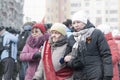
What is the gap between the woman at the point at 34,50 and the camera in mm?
9273

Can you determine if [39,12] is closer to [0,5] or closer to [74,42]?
[0,5]

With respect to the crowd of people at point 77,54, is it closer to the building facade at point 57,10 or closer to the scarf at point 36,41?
the scarf at point 36,41

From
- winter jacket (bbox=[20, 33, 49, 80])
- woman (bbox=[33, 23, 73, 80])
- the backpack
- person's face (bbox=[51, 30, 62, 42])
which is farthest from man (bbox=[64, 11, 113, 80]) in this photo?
the backpack

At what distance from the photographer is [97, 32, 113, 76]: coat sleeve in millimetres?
7039

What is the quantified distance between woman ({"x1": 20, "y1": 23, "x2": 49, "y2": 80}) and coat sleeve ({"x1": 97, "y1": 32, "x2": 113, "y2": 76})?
2.23 m

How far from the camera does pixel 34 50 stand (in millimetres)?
9398

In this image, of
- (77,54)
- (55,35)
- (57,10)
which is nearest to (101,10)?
(57,10)

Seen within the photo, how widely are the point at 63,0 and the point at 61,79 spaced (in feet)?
479

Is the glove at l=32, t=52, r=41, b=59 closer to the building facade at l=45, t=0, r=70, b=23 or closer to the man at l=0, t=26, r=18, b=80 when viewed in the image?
the man at l=0, t=26, r=18, b=80

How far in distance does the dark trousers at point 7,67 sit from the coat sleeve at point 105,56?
16.4 ft

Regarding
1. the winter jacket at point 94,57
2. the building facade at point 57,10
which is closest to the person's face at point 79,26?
the winter jacket at point 94,57

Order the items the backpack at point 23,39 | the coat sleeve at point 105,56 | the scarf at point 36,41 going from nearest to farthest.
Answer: the coat sleeve at point 105,56, the scarf at point 36,41, the backpack at point 23,39

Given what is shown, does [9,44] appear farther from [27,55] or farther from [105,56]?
[105,56]

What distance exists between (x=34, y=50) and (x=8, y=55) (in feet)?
8.74
